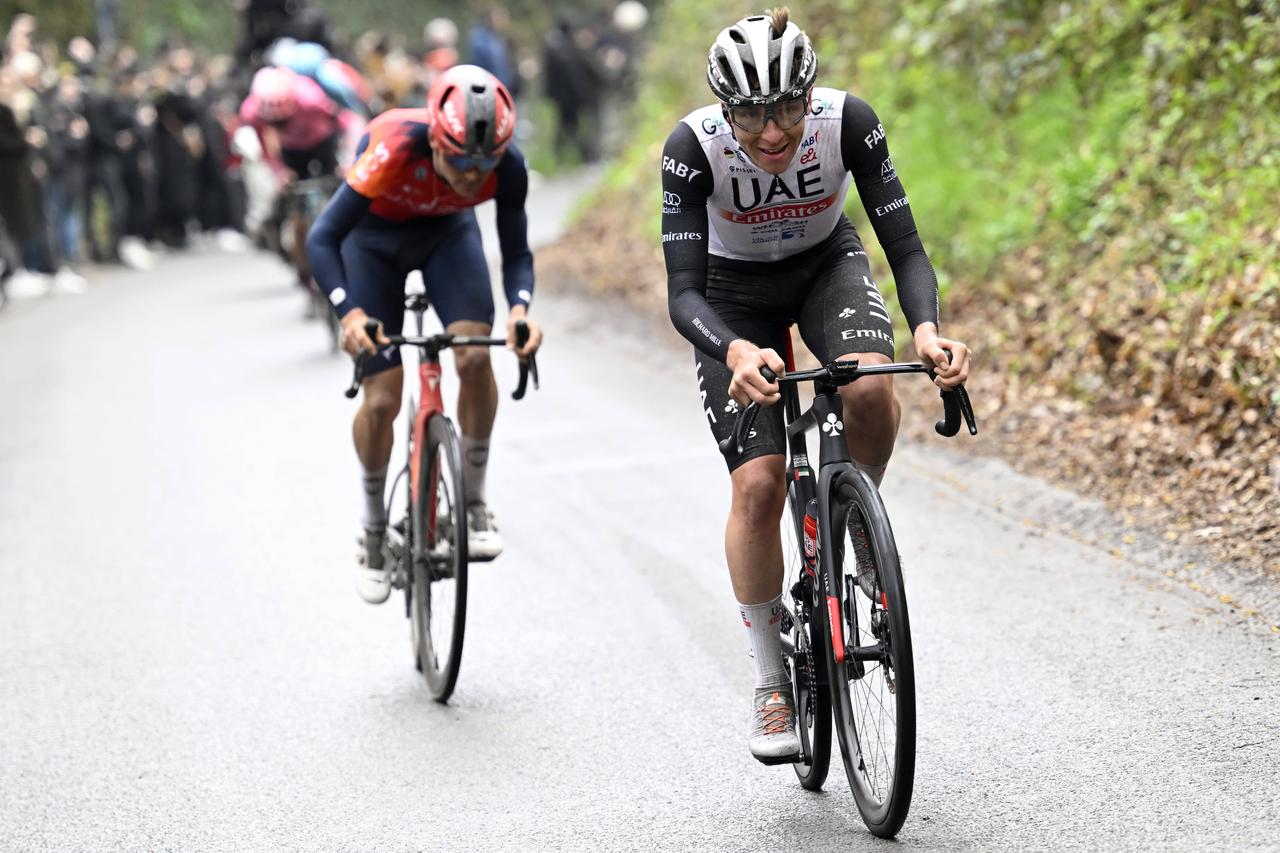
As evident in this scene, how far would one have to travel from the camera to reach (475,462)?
6.69m

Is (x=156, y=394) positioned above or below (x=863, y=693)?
below

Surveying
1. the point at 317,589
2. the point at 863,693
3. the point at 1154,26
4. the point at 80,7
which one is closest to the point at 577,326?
the point at 1154,26

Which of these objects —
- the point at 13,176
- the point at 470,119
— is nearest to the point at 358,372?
the point at 470,119

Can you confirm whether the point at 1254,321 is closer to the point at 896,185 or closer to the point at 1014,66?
the point at 896,185

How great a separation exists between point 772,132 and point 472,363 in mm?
2182

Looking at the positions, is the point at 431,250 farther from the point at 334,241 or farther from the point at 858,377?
the point at 858,377

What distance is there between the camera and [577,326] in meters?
14.4

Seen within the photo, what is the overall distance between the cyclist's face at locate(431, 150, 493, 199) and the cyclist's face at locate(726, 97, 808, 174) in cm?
159

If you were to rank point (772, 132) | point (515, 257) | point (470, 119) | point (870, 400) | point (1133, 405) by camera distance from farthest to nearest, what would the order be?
point (1133, 405) → point (515, 257) → point (470, 119) → point (870, 400) → point (772, 132)

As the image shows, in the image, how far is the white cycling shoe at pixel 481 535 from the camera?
628 cm

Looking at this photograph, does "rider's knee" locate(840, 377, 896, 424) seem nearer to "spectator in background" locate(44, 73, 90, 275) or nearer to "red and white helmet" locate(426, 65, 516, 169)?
"red and white helmet" locate(426, 65, 516, 169)

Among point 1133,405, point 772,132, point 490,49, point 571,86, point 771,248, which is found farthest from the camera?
point 571,86

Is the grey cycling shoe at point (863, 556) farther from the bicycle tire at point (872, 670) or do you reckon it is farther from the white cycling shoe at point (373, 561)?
the white cycling shoe at point (373, 561)

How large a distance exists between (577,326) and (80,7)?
18680 millimetres
